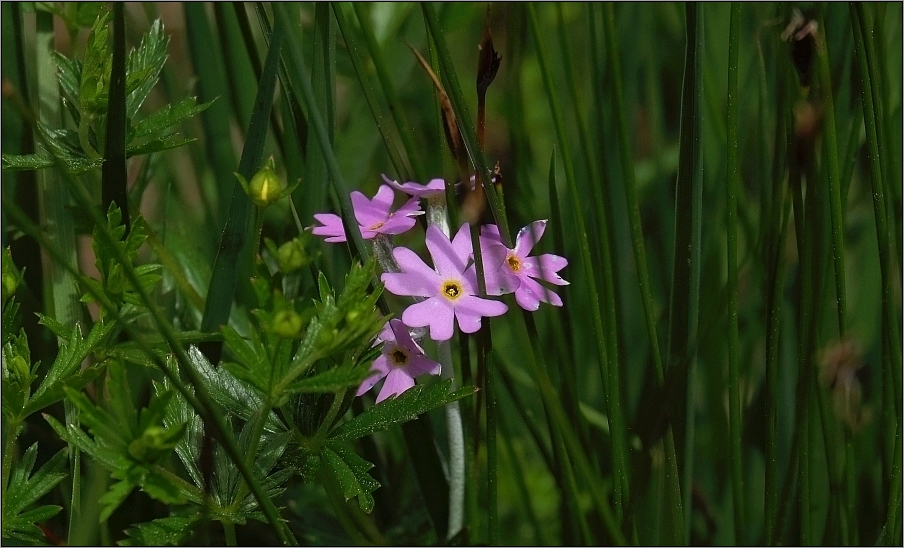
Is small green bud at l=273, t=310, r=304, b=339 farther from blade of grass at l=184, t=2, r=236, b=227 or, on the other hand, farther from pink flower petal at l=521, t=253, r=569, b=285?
blade of grass at l=184, t=2, r=236, b=227

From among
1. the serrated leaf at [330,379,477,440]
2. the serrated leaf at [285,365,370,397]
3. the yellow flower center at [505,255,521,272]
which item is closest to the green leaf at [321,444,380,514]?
the serrated leaf at [330,379,477,440]

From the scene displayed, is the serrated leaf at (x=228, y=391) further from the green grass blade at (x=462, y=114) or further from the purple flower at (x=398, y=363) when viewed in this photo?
the green grass blade at (x=462, y=114)

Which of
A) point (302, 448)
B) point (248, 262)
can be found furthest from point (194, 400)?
point (248, 262)

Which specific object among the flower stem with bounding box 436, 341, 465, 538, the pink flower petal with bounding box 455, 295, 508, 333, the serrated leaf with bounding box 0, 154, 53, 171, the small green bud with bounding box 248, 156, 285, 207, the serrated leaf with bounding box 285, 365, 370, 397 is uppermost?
the serrated leaf with bounding box 0, 154, 53, 171

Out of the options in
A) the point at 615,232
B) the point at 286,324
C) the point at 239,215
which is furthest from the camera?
the point at 615,232

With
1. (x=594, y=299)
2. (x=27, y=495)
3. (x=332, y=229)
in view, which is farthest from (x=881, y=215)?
(x=27, y=495)

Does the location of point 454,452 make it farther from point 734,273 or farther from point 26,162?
point 26,162

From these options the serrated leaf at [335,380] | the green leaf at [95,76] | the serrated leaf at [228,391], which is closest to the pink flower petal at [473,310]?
the serrated leaf at [335,380]
